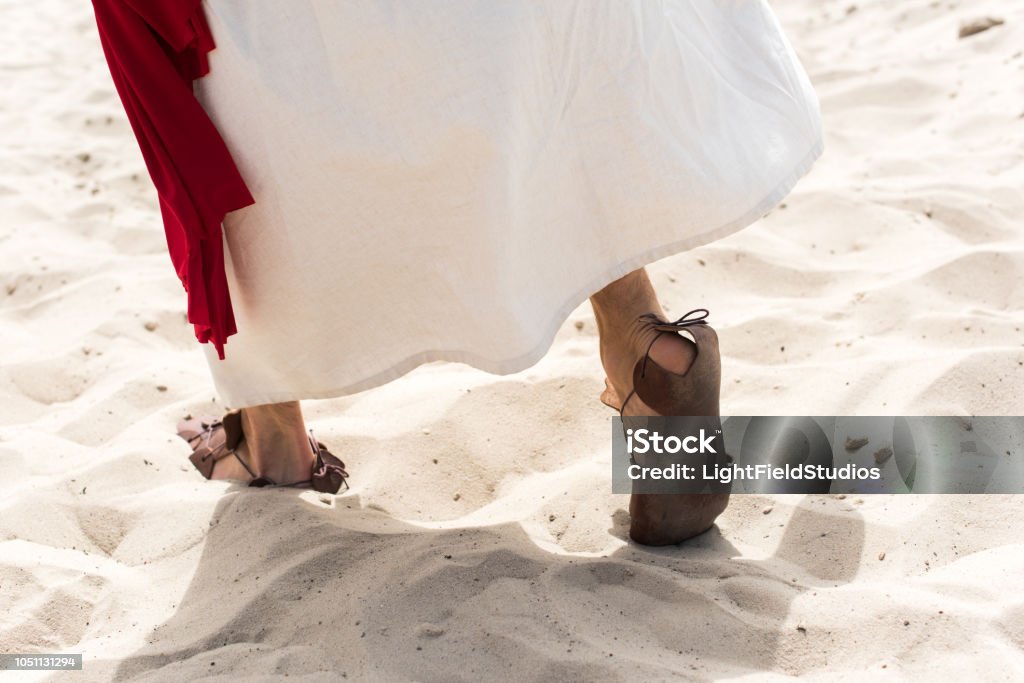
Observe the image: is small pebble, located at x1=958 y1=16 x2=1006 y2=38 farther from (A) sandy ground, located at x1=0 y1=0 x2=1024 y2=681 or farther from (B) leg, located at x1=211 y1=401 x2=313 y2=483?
(B) leg, located at x1=211 y1=401 x2=313 y2=483

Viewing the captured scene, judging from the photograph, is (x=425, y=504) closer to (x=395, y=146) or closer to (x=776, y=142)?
(x=395, y=146)

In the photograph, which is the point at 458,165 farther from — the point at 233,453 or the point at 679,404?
the point at 233,453

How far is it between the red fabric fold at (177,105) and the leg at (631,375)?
2.08 feet

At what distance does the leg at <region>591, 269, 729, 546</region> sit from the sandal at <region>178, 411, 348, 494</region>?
0.61 m

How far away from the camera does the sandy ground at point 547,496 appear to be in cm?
158

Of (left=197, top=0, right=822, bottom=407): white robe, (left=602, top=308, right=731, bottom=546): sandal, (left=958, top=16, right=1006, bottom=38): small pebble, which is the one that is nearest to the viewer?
(left=197, top=0, right=822, bottom=407): white robe

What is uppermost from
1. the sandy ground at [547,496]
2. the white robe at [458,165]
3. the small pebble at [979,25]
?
the white robe at [458,165]

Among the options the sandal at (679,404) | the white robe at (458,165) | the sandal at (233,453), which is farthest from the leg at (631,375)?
the sandal at (233,453)

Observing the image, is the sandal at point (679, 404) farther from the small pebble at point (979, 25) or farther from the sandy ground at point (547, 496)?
the small pebble at point (979, 25)

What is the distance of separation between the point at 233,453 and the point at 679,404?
928 mm

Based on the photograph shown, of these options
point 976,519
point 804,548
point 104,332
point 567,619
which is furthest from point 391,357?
point 104,332

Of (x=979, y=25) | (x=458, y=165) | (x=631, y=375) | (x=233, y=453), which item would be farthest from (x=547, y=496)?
(x=979, y=25)

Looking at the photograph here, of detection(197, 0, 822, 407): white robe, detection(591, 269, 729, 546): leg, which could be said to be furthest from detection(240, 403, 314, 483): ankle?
detection(591, 269, 729, 546): leg

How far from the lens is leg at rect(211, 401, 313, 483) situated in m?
2.12
